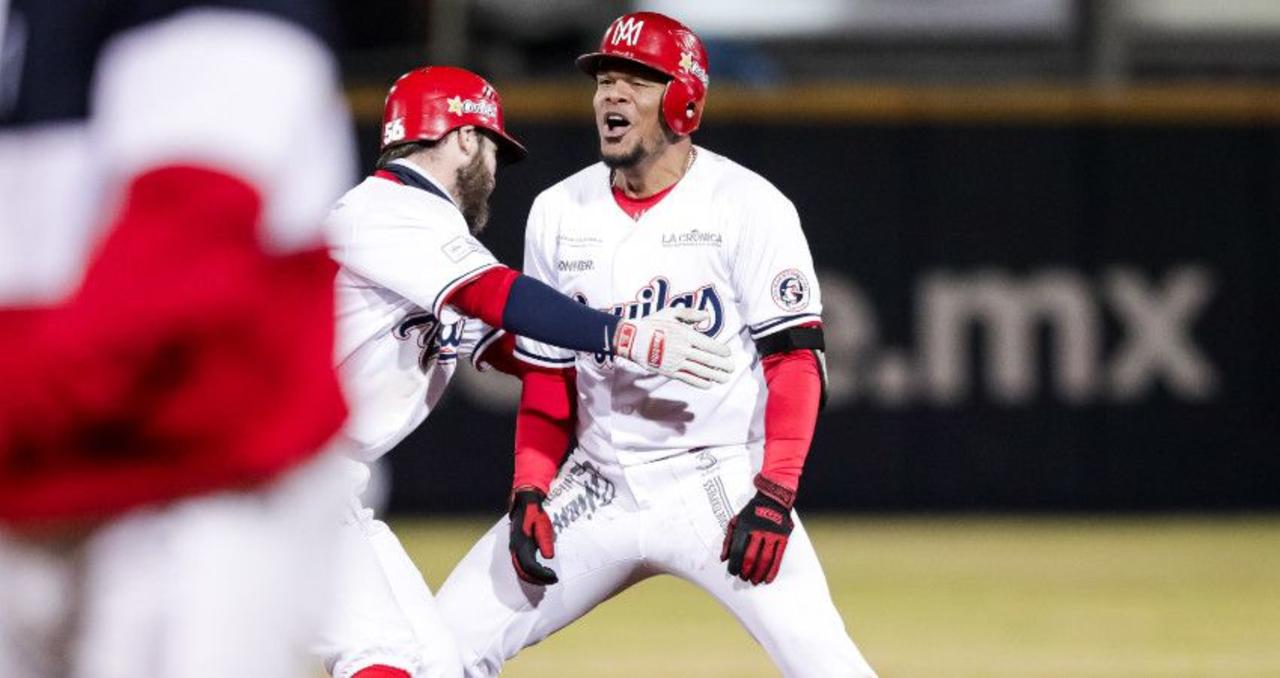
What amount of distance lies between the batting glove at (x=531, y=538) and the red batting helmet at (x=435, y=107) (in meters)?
0.97

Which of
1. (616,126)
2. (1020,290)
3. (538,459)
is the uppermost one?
(616,126)

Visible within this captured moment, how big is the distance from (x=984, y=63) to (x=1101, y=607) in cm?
597

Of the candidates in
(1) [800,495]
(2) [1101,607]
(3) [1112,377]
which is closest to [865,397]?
(1) [800,495]

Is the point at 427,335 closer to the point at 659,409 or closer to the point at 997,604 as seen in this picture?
the point at 659,409

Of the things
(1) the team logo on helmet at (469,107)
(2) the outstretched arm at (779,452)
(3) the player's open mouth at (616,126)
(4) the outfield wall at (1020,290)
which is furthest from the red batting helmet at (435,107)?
(4) the outfield wall at (1020,290)

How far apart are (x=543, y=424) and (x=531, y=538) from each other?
0.41 m

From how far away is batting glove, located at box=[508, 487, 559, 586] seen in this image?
4.94m

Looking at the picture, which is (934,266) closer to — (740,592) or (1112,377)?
(1112,377)

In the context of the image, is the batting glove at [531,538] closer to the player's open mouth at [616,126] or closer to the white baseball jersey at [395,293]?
the white baseball jersey at [395,293]

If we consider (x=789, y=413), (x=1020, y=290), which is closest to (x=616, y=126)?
(x=789, y=413)

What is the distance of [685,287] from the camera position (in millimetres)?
5156

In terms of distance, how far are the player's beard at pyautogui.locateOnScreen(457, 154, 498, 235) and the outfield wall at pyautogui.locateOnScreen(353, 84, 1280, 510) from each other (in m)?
7.26

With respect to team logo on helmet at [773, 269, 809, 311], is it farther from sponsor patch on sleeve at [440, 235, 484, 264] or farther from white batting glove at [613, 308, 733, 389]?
sponsor patch on sleeve at [440, 235, 484, 264]

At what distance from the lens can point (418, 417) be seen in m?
5.15
